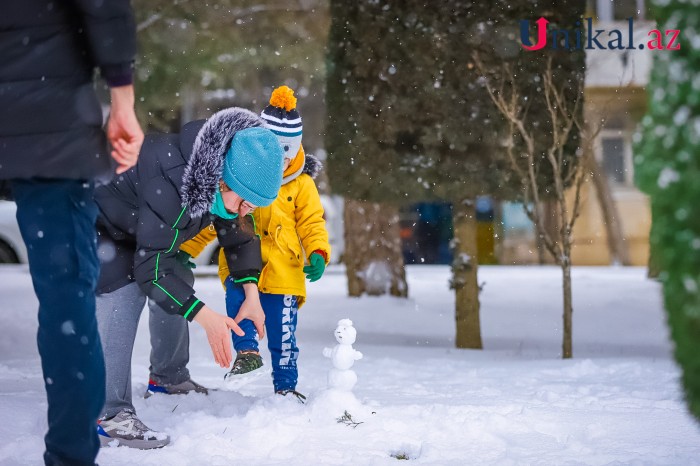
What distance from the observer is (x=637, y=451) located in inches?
139

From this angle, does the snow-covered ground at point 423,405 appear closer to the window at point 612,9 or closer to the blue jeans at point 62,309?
the blue jeans at point 62,309

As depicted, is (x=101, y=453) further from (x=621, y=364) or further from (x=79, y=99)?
(x=621, y=364)

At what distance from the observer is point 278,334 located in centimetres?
461

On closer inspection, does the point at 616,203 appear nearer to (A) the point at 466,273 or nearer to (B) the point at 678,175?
(A) the point at 466,273

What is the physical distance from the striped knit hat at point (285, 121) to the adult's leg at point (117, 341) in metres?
1.39

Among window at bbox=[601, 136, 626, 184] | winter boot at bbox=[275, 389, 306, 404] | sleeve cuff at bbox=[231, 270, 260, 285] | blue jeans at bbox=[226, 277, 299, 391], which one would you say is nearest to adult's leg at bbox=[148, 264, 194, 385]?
blue jeans at bbox=[226, 277, 299, 391]

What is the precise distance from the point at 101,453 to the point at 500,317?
7.51 m

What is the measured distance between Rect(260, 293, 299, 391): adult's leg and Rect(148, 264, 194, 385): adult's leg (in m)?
0.45

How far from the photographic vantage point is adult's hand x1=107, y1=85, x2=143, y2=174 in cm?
264

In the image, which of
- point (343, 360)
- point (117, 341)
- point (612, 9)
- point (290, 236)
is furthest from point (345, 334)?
point (612, 9)

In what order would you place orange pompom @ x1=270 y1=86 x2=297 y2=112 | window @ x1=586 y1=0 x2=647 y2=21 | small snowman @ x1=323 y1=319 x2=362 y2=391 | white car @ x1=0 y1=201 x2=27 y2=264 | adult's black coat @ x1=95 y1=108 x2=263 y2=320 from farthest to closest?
window @ x1=586 y1=0 x2=647 y2=21 < white car @ x1=0 y1=201 x2=27 y2=264 < orange pompom @ x1=270 y1=86 x2=297 y2=112 < small snowman @ x1=323 y1=319 x2=362 y2=391 < adult's black coat @ x1=95 y1=108 x2=263 y2=320

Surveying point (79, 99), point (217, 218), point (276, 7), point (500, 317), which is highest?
point (276, 7)

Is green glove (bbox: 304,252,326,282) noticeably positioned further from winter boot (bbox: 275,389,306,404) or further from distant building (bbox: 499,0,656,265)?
distant building (bbox: 499,0,656,265)

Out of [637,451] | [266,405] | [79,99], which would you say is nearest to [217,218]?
[266,405]
